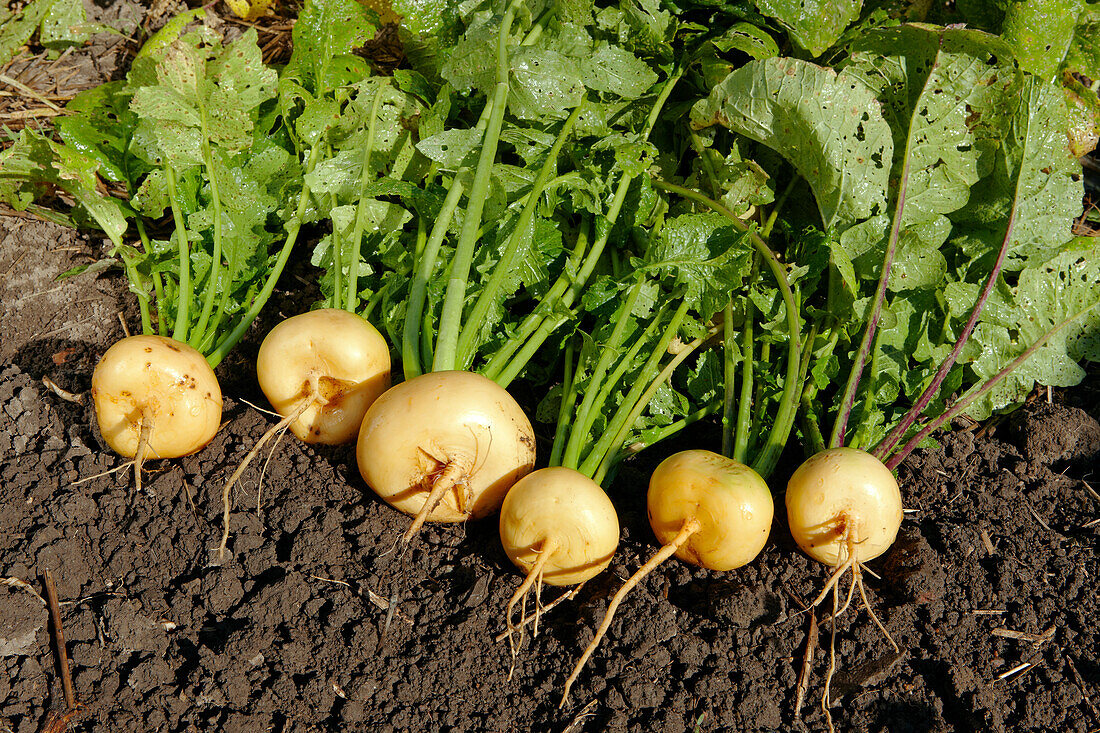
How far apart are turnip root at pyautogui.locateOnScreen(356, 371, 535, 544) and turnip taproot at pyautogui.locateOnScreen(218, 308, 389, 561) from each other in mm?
184

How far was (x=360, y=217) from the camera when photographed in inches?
108

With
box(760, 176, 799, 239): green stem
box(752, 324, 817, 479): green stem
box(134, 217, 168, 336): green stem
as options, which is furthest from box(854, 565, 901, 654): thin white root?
A: box(134, 217, 168, 336): green stem

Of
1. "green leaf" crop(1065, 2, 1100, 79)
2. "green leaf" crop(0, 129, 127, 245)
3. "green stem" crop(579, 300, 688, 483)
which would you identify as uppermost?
"green leaf" crop(1065, 2, 1100, 79)

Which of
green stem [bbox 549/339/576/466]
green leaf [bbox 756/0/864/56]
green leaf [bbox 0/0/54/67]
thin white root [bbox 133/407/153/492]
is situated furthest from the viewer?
green leaf [bbox 0/0/54/67]

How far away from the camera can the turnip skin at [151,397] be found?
2.39 m

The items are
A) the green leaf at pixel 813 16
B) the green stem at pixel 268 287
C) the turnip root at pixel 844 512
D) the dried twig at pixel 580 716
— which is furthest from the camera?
the green stem at pixel 268 287

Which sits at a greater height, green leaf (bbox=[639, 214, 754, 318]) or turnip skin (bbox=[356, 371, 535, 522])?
green leaf (bbox=[639, 214, 754, 318])

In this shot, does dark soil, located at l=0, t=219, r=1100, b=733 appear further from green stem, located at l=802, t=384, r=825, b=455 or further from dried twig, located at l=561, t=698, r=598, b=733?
green stem, located at l=802, t=384, r=825, b=455

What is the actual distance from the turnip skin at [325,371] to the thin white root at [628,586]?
1.04 metres

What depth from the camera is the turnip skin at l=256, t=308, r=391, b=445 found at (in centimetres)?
246

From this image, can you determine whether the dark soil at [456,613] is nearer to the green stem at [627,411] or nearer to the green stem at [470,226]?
the green stem at [627,411]

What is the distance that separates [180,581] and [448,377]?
3.24 ft

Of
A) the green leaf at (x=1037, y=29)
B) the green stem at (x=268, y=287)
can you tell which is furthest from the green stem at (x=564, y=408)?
the green leaf at (x=1037, y=29)

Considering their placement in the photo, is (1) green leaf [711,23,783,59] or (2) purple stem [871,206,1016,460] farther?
(1) green leaf [711,23,783,59]
